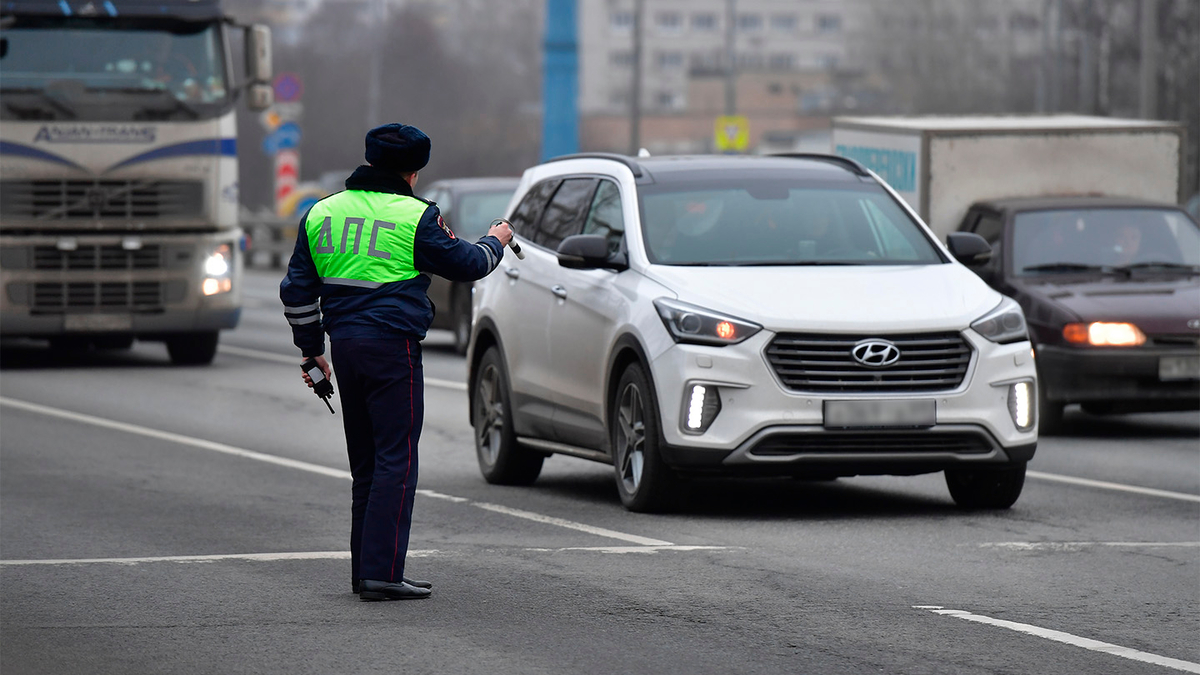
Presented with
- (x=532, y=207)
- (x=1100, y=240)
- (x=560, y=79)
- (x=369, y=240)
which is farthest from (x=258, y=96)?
(x=560, y=79)

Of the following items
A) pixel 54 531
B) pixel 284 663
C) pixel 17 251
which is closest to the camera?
pixel 284 663

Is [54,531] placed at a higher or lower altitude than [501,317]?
lower

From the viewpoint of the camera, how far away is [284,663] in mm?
6488

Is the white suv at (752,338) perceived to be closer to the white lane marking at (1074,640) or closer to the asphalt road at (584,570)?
the asphalt road at (584,570)

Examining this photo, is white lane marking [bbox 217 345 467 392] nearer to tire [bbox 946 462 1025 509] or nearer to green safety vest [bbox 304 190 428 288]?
tire [bbox 946 462 1025 509]

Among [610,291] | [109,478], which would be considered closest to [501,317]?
[610,291]

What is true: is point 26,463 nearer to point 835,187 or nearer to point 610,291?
point 610,291

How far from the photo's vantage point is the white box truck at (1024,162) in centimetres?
1706

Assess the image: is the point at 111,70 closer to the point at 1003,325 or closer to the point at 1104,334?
the point at 1104,334

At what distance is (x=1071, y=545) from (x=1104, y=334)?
516 centimetres

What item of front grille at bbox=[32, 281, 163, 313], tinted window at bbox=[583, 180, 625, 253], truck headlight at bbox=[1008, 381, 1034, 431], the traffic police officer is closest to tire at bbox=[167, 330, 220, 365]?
front grille at bbox=[32, 281, 163, 313]

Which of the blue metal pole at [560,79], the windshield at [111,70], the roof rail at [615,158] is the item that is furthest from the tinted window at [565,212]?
the blue metal pole at [560,79]

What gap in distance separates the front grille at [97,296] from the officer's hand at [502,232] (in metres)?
12.6

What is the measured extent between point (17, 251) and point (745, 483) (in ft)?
33.2
